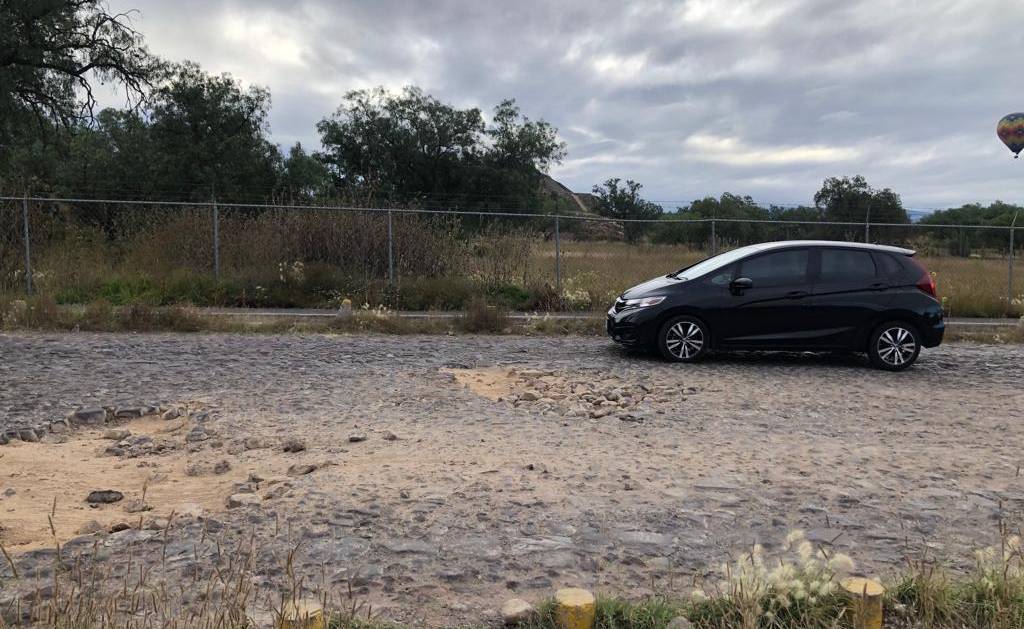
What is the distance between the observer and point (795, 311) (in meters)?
9.84

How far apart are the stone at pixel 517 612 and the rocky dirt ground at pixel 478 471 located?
122 mm

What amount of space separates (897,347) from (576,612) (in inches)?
335

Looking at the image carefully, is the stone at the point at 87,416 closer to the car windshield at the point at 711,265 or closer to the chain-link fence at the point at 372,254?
the car windshield at the point at 711,265

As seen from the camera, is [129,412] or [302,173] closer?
[129,412]

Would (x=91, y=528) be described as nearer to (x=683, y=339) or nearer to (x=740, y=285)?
(x=683, y=339)

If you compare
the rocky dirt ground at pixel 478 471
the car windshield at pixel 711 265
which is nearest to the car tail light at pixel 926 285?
the rocky dirt ground at pixel 478 471

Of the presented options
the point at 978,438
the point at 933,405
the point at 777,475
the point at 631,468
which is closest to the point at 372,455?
the point at 631,468

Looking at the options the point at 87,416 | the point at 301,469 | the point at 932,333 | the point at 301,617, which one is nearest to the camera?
the point at 301,617

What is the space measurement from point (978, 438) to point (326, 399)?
5747 millimetres

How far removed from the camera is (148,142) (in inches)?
1467

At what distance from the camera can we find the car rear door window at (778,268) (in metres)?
9.92

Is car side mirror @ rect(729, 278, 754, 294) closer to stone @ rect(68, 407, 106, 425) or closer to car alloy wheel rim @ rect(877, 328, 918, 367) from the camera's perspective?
car alloy wheel rim @ rect(877, 328, 918, 367)

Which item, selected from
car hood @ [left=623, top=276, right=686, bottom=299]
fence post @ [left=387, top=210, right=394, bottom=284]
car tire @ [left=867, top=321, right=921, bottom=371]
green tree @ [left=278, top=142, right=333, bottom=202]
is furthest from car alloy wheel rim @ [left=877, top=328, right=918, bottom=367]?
green tree @ [left=278, top=142, right=333, bottom=202]

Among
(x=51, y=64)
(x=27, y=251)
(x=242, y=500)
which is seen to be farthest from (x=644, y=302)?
(x=51, y=64)
